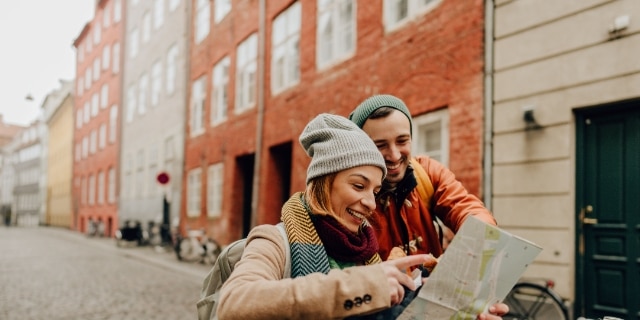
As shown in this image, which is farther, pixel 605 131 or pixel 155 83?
pixel 155 83

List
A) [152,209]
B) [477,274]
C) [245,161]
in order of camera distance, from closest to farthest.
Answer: [477,274] → [245,161] → [152,209]

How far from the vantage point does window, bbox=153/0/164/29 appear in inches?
928

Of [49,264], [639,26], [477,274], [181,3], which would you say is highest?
[181,3]

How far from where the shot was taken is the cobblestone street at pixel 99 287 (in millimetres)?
7738

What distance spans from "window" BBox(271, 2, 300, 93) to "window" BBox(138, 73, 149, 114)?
513 inches

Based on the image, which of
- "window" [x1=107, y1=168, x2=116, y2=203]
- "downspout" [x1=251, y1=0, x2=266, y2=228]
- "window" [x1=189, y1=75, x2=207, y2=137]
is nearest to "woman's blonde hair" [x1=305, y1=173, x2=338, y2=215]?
"downspout" [x1=251, y1=0, x2=266, y2=228]

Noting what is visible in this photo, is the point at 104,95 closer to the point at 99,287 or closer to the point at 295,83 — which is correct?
the point at 295,83

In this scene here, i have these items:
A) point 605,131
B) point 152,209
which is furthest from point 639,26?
point 152,209

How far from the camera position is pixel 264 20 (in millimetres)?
14281

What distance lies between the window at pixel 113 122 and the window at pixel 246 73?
17.2m

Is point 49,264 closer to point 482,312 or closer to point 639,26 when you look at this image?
point 639,26

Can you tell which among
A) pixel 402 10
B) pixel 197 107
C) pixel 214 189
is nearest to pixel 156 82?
pixel 197 107

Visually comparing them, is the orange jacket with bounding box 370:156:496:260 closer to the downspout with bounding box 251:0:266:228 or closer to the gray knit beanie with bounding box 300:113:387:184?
the gray knit beanie with bounding box 300:113:387:184

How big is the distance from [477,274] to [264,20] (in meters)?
13.6
